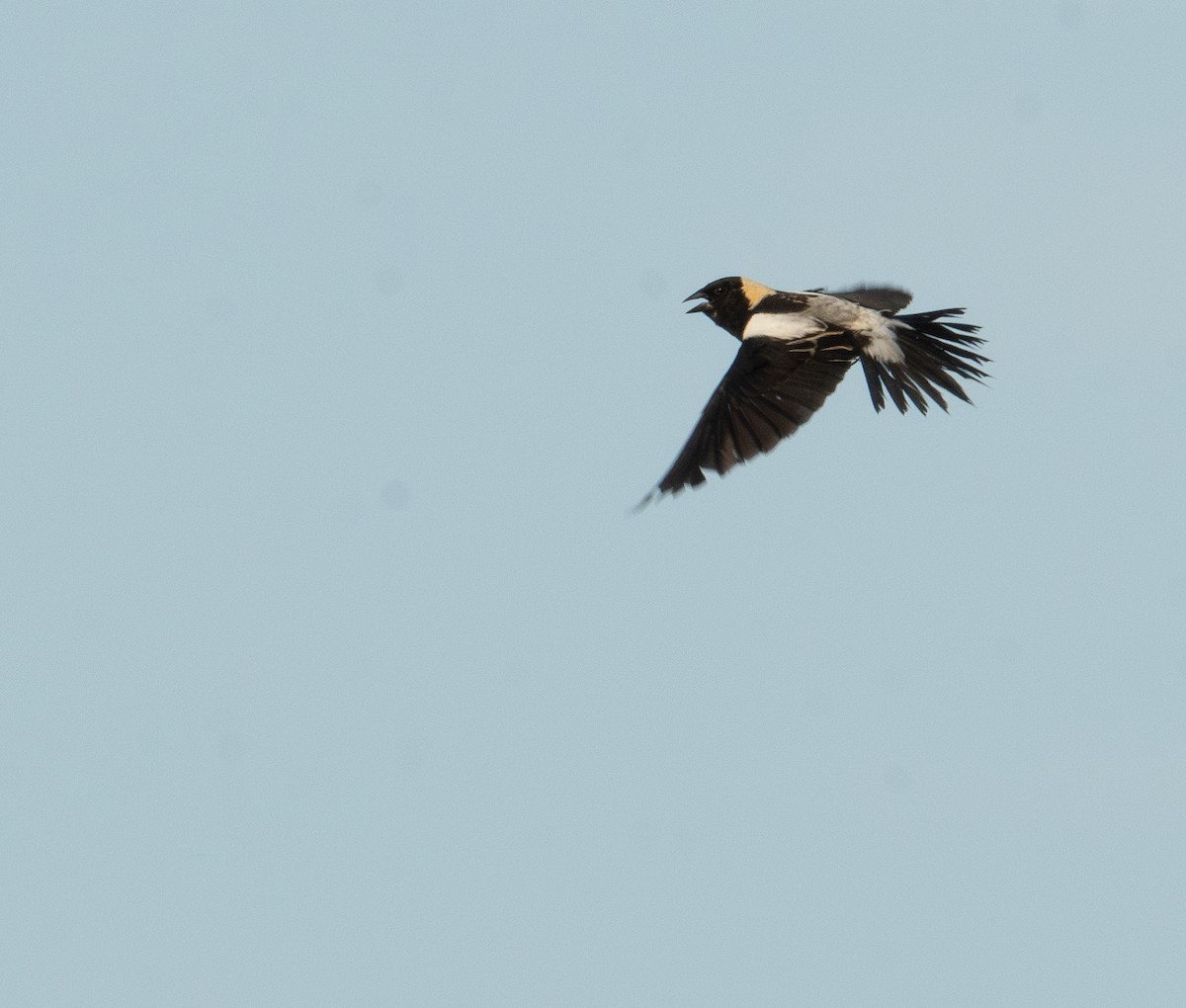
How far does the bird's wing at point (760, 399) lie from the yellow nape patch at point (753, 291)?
93 cm

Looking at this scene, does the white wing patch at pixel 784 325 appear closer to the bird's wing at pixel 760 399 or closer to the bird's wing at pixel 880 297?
the bird's wing at pixel 760 399

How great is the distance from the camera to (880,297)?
1194 cm

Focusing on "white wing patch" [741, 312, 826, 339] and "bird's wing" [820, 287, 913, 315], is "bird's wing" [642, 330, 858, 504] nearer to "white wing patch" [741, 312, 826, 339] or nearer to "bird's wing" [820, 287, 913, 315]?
"white wing patch" [741, 312, 826, 339]

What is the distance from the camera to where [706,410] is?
1112 centimetres

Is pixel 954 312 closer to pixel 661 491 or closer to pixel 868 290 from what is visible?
pixel 868 290

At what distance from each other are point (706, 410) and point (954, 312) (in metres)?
1.51

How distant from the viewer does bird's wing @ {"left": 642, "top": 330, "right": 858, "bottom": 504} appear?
1075 cm

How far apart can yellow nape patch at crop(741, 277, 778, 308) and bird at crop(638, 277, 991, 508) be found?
→ 0.75 meters

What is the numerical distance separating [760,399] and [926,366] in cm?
95

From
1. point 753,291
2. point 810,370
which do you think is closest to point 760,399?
point 810,370

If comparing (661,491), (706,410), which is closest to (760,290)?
(706,410)

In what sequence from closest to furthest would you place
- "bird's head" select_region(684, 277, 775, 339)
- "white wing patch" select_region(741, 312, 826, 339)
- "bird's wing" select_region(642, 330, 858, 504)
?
1. "bird's wing" select_region(642, 330, 858, 504)
2. "white wing patch" select_region(741, 312, 826, 339)
3. "bird's head" select_region(684, 277, 775, 339)

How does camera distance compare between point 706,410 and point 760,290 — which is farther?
point 760,290

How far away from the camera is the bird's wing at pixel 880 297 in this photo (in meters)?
11.6
